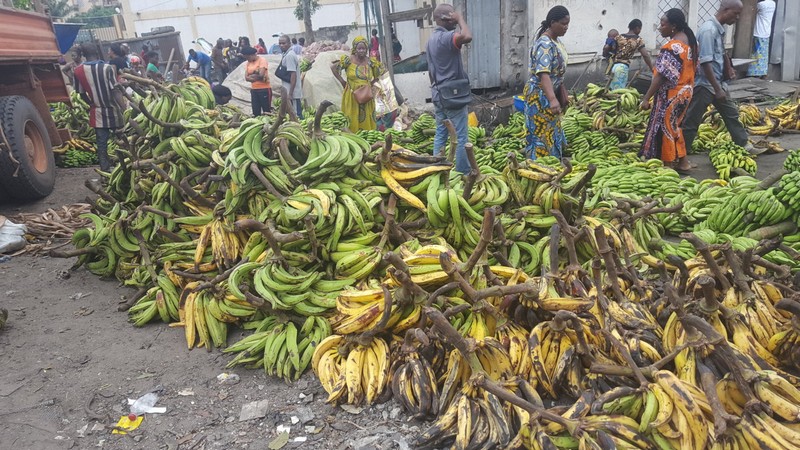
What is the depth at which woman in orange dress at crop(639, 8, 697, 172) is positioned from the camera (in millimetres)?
6195

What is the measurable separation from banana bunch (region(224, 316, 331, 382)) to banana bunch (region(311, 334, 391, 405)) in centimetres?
21

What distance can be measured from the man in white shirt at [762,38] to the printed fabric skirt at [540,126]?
912 centimetres

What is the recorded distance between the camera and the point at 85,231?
5.32m

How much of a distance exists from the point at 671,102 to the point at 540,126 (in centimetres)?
156

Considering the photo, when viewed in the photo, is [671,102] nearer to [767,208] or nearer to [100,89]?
[767,208]

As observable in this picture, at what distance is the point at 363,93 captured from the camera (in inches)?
333

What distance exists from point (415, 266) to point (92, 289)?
142 inches

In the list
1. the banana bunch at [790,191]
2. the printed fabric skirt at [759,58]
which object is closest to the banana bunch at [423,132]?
the banana bunch at [790,191]

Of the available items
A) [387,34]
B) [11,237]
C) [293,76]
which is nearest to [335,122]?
[293,76]

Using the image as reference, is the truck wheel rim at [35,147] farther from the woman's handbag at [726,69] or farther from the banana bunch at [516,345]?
the woman's handbag at [726,69]

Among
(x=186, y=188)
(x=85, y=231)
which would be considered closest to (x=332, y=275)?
(x=186, y=188)

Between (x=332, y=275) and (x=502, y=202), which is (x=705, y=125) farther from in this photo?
(x=332, y=275)

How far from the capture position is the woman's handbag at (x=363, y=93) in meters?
8.43

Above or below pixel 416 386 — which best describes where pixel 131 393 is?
below
